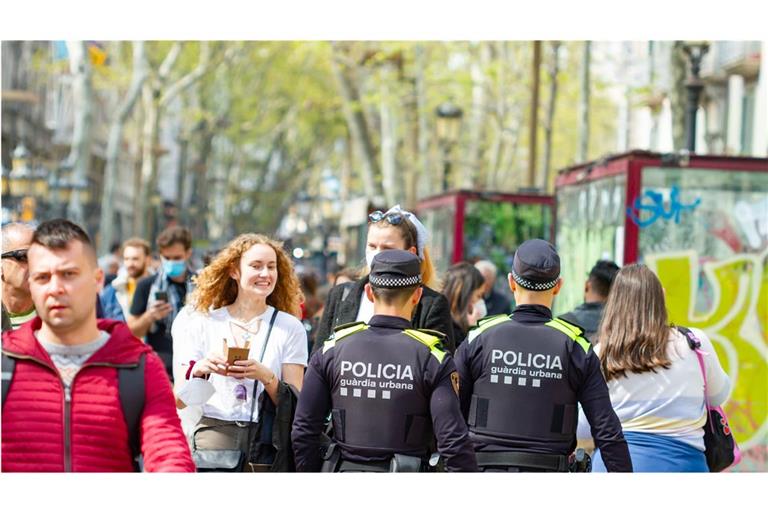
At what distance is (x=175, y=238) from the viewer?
31.7ft

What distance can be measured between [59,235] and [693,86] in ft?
39.2

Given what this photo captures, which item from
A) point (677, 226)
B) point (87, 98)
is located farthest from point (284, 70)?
point (677, 226)

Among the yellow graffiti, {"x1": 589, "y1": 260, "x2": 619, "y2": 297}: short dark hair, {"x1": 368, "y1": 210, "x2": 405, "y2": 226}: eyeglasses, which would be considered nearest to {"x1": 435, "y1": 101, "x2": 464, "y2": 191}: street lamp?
the yellow graffiti

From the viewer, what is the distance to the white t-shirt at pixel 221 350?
19.4 ft

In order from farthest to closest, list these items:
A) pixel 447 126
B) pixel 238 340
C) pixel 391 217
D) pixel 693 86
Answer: pixel 447 126, pixel 693 86, pixel 391 217, pixel 238 340

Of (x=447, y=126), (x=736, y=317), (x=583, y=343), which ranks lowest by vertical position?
(x=736, y=317)

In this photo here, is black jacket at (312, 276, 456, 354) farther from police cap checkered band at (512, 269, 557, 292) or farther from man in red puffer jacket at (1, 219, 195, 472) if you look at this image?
man in red puffer jacket at (1, 219, 195, 472)

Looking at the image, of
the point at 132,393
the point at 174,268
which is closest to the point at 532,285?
the point at 132,393

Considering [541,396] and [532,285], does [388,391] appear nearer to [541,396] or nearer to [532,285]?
[541,396]

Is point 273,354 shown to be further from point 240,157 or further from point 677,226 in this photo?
point 240,157

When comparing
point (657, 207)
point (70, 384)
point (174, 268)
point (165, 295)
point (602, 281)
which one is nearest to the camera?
point (70, 384)

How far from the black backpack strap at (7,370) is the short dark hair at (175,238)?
5.53m

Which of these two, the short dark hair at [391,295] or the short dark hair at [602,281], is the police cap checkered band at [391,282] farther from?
the short dark hair at [602,281]

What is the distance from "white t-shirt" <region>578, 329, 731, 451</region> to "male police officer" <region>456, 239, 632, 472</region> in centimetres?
54
